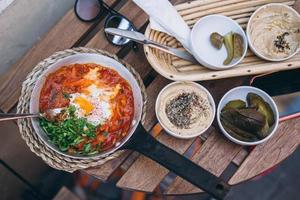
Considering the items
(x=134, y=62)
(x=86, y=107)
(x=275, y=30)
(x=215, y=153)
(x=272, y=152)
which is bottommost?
(x=272, y=152)

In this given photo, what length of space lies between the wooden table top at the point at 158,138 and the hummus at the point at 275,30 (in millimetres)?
126

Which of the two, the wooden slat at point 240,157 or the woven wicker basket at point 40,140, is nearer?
the woven wicker basket at point 40,140

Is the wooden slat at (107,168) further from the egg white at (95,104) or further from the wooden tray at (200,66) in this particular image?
the wooden tray at (200,66)

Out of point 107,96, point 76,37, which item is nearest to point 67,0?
point 76,37

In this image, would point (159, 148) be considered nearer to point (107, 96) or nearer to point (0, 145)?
point (107, 96)

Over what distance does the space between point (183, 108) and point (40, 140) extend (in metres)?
0.59

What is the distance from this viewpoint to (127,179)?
1.85 meters

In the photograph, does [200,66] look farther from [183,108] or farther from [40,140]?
[40,140]

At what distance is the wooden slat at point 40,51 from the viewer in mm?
1968

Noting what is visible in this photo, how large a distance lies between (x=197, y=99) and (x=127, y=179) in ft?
1.43

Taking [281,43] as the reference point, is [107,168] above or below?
above

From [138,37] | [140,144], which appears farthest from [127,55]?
[140,144]

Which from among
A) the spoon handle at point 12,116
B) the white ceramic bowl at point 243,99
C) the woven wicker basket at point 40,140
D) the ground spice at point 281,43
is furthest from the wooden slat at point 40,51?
the ground spice at point 281,43

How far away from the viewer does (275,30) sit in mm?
2002
